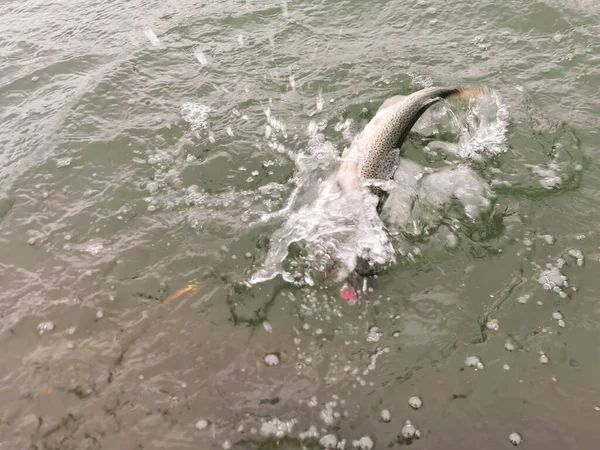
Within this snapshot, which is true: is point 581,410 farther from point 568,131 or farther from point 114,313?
point 114,313

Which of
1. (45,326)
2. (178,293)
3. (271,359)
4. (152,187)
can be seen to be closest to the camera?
(271,359)

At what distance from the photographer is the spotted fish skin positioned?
4691mm

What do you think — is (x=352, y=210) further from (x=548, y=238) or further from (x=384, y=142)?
(x=548, y=238)

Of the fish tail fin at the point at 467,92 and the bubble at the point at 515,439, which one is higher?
the fish tail fin at the point at 467,92

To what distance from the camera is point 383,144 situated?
476cm

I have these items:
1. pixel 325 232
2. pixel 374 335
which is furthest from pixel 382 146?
pixel 374 335

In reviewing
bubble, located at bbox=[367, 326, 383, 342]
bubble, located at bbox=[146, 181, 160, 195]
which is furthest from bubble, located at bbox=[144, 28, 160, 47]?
bubble, located at bbox=[367, 326, 383, 342]

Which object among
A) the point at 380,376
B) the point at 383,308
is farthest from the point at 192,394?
the point at 383,308

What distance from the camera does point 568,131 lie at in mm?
5176

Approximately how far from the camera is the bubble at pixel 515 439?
3.22 metres

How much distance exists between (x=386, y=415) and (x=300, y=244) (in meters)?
1.76

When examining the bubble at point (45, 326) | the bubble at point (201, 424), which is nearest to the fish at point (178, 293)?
the bubble at point (45, 326)

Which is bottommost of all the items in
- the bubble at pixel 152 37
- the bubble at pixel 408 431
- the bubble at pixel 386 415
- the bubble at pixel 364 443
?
the bubble at pixel 408 431

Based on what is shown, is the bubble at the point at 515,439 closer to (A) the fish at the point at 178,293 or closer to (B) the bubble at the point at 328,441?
(B) the bubble at the point at 328,441
